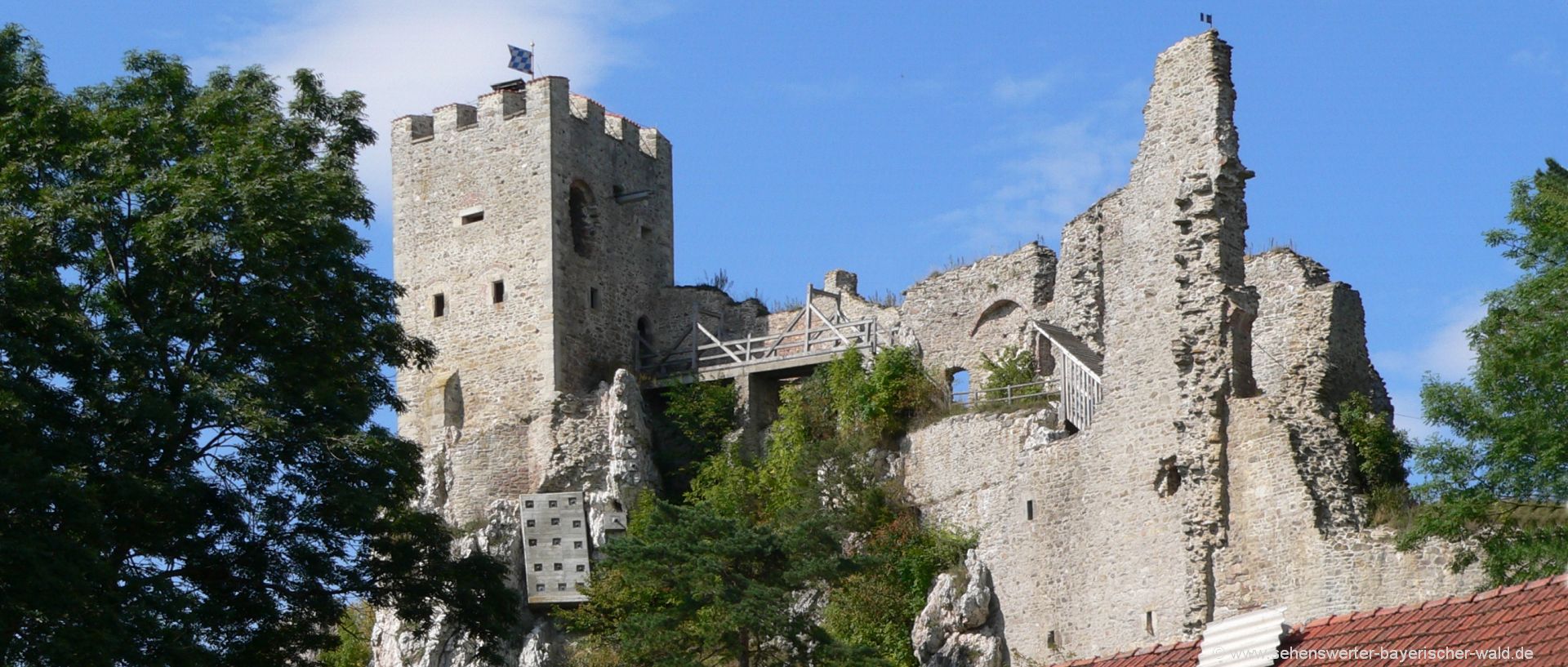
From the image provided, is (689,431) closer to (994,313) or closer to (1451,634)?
(994,313)

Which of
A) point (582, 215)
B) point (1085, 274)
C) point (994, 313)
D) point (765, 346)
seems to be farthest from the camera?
point (582, 215)

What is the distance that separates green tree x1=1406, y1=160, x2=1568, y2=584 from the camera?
24.4 m

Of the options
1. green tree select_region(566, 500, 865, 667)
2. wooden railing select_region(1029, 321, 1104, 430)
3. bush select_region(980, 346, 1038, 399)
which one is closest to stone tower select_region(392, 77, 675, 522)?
bush select_region(980, 346, 1038, 399)

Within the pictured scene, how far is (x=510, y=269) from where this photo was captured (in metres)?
37.3

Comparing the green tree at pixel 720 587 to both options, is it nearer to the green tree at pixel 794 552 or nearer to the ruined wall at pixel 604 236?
the green tree at pixel 794 552

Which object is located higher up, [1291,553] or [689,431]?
[689,431]

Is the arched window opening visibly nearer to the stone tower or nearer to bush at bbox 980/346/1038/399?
the stone tower

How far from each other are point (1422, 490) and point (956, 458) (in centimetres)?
885

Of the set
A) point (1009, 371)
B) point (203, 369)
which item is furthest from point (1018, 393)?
point (203, 369)

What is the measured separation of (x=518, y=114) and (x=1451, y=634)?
78.5ft

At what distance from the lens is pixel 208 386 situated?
23.0 meters

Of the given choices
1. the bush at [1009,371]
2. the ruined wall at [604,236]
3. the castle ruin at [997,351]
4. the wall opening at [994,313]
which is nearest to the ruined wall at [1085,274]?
the castle ruin at [997,351]

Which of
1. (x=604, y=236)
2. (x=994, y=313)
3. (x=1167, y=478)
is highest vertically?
(x=604, y=236)

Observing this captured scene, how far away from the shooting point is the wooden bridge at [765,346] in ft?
121
